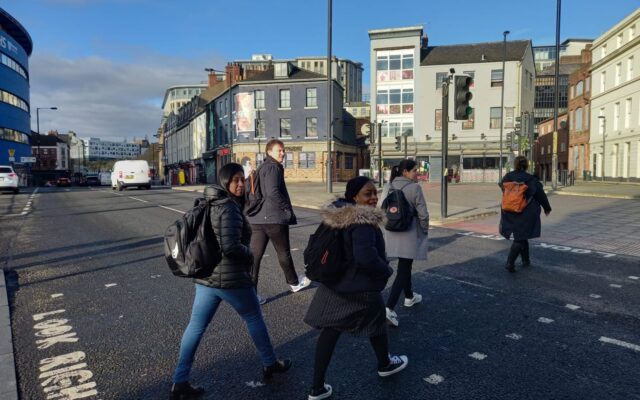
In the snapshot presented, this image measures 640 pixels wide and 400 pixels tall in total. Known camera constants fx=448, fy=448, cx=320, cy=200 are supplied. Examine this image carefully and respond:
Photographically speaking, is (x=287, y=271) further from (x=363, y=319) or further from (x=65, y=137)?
(x=65, y=137)

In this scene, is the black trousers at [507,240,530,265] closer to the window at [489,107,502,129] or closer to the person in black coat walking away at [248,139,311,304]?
the person in black coat walking away at [248,139,311,304]

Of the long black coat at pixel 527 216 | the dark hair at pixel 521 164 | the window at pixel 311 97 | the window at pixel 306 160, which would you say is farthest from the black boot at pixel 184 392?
the window at pixel 311 97

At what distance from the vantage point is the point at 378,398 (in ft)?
10.1

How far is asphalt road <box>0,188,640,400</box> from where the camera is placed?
10.7 feet

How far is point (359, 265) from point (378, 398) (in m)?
0.96

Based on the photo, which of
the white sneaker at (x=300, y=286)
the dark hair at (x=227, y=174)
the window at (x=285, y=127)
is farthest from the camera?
the window at (x=285, y=127)

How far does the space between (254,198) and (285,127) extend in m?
41.1

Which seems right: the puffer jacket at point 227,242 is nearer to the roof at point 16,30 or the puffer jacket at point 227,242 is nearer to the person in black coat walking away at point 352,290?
the person in black coat walking away at point 352,290

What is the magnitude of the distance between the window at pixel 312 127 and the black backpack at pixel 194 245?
1673 inches

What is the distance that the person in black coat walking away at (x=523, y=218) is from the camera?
676 cm

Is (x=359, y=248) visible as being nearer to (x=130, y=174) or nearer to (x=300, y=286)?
(x=300, y=286)

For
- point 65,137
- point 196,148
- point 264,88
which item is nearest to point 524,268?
point 264,88

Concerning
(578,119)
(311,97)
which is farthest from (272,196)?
(578,119)

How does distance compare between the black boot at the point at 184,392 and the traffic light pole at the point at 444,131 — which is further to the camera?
the traffic light pole at the point at 444,131
